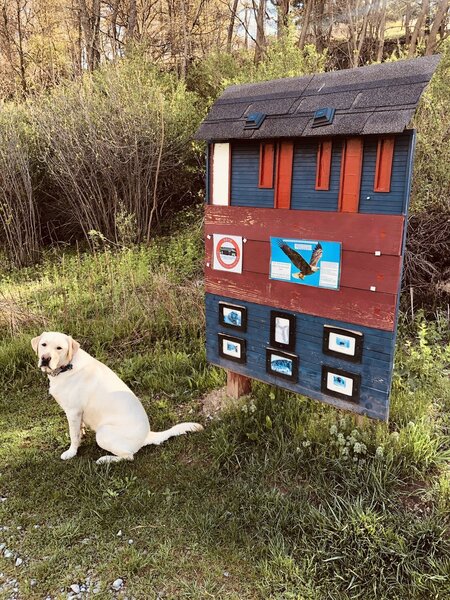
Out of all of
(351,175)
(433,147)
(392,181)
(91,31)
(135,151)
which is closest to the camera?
(392,181)

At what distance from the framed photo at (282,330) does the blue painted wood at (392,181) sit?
0.94 meters

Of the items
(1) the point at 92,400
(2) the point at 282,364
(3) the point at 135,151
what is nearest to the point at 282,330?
(2) the point at 282,364

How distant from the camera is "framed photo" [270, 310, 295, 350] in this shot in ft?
11.0

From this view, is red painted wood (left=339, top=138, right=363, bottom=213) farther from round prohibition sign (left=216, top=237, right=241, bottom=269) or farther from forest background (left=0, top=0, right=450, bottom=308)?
forest background (left=0, top=0, right=450, bottom=308)

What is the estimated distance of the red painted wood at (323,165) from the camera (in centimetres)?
294

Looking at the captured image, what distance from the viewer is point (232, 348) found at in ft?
12.3

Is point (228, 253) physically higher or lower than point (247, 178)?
lower

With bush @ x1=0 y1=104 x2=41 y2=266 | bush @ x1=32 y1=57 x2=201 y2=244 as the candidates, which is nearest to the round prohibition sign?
bush @ x1=32 y1=57 x2=201 y2=244

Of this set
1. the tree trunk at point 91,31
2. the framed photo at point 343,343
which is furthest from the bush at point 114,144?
the framed photo at point 343,343

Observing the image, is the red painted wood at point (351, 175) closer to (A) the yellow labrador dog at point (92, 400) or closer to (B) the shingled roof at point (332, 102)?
(B) the shingled roof at point (332, 102)

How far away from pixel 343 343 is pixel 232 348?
997 mm

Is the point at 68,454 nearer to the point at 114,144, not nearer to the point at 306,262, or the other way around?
the point at 306,262

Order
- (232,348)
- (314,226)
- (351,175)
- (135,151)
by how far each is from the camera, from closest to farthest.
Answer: (351,175), (314,226), (232,348), (135,151)

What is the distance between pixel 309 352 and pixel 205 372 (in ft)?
4.86
